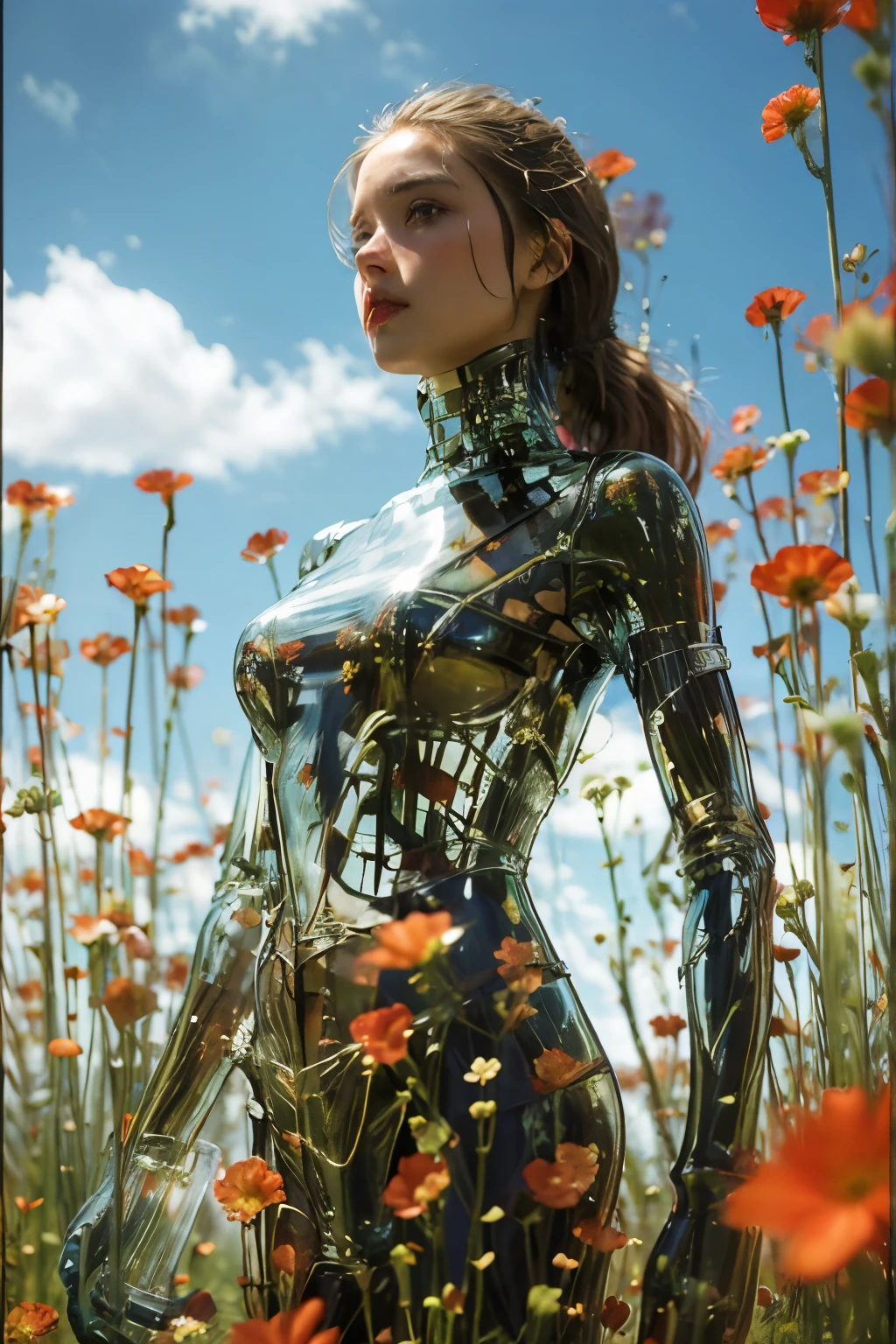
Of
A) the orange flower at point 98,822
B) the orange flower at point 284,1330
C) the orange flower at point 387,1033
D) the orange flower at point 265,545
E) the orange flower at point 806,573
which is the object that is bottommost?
the orange flower at point 284,1330

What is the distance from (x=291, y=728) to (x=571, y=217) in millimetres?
485

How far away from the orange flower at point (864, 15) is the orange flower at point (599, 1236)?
2.00 ft

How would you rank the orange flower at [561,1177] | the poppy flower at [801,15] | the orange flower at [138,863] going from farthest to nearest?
the orange flower at [138,863] → the poppy flower at [801,15] → the orange flower at [561,1177]

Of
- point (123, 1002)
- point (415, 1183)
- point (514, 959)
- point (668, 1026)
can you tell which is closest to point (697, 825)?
point (514, 959)

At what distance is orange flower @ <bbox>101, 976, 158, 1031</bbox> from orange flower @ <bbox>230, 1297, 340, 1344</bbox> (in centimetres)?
18

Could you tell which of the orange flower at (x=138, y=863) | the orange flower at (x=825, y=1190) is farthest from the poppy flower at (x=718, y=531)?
the orange flower at (x=825, y=1190)

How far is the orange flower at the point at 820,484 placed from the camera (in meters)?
0.77

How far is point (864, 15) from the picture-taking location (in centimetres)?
48

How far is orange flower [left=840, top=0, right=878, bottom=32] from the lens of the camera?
479 millimetres

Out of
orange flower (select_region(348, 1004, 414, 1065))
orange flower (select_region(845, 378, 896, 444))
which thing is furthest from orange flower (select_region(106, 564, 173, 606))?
orange flower (select_region(845, 378, 896, 444))

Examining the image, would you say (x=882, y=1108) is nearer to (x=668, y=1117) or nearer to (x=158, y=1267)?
(x=158, y=1267)

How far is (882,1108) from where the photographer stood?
40cm

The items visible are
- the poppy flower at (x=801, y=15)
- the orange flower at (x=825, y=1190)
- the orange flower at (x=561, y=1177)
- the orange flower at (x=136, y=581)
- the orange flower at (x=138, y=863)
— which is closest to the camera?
the orange flower at (x=825, y=1190)

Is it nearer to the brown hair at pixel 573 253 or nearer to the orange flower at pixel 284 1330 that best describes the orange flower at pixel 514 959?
the orange flower at pixel 284 1330
